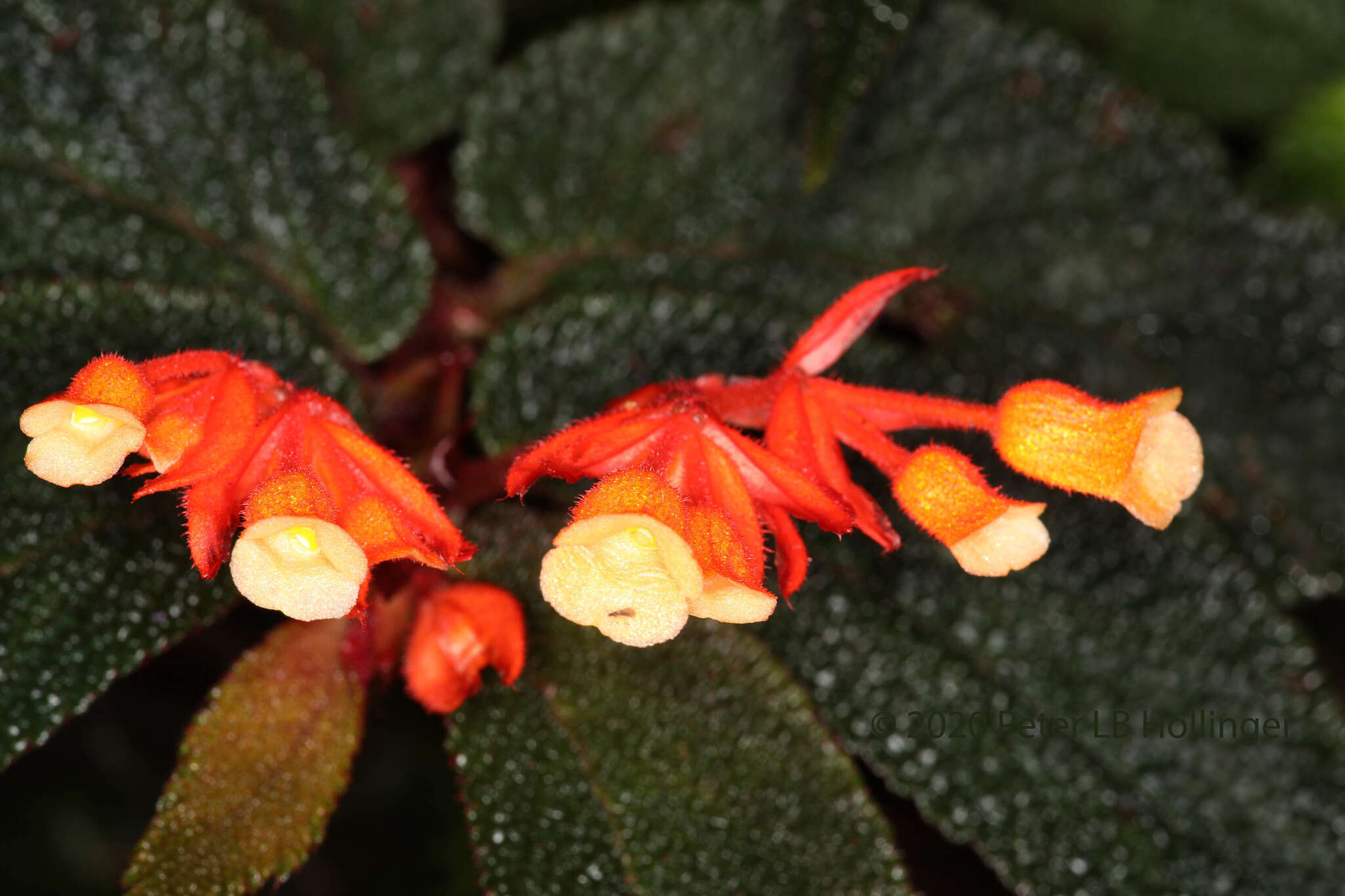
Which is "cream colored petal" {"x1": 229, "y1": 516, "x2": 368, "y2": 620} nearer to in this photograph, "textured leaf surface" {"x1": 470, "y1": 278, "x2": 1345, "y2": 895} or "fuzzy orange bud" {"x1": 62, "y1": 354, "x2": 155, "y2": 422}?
"fuzzy orange bud" {"x1": 62, "y1": 354, "x2": 155, "y2": 422}

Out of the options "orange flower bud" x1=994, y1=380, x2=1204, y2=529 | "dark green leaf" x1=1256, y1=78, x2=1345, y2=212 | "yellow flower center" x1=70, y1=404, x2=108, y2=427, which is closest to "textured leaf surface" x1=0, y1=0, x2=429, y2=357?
"yellow flower center" x1=70, y1=404, x2=108, y2=427

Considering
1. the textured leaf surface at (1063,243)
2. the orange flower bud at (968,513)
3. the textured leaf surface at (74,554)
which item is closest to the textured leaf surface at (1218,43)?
the textured leaf surface at (1063,243)

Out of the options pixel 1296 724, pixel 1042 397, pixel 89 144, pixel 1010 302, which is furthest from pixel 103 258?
pixel 1296 724

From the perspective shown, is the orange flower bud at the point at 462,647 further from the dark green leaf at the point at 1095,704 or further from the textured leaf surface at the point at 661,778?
the dark green leaf at the point at 1095,704

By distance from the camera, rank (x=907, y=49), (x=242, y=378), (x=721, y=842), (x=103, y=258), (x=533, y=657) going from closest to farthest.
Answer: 1. (x=242, y=378)
2. (x=721, y=842)
3. (x=533, y=657)
4. (x=103, y=258)
5. (x=907, y=49)

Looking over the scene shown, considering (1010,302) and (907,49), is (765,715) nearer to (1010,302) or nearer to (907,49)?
(1010,302)

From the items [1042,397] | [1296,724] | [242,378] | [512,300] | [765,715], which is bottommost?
[1296,724]

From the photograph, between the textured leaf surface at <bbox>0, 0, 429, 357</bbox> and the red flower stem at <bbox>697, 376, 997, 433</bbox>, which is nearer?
the red flower stem at <bbox>697, 376, 997, 433</bbox>

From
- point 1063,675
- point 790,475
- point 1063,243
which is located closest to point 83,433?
point 790,475
